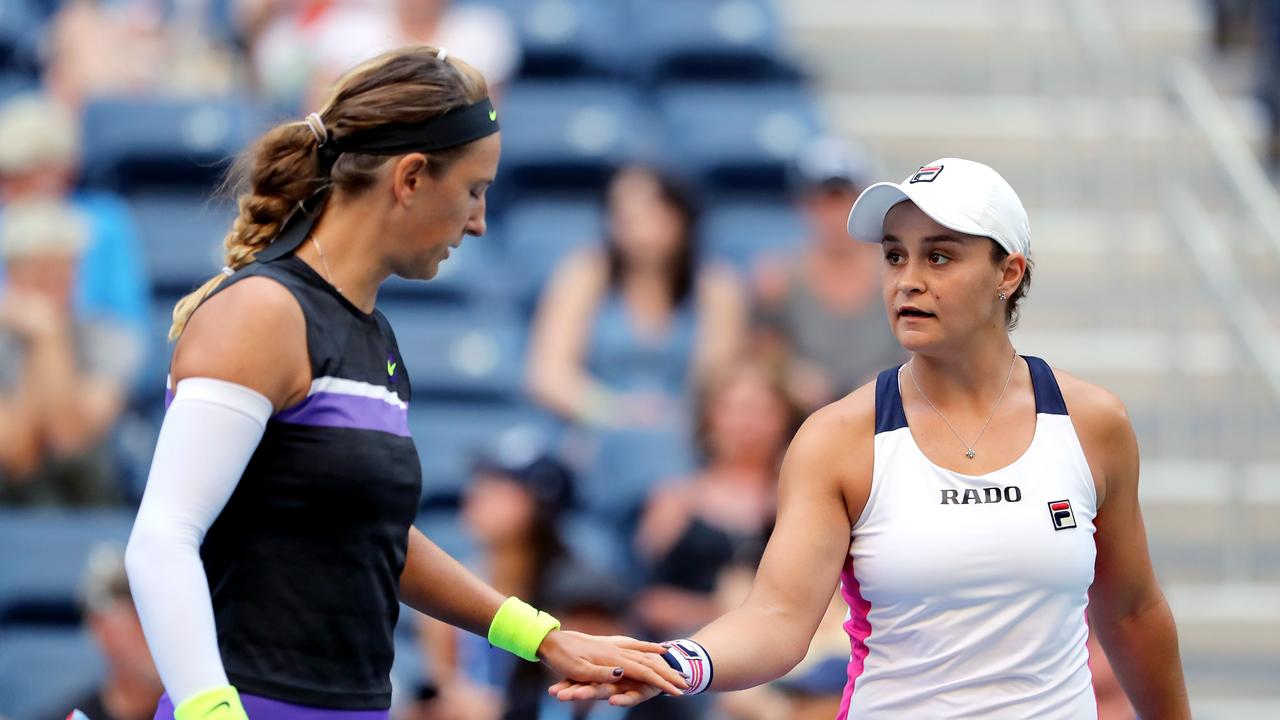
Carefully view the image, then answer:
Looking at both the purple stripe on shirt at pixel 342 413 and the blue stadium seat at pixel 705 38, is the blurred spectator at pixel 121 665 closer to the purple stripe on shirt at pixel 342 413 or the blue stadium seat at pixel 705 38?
the purple stripe on shirt at pixel 342 413

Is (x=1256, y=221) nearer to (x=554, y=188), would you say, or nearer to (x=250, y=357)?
(x=554, y=188)

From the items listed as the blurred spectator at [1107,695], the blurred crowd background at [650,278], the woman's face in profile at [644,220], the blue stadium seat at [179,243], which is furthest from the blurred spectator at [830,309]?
the blue stadium seat at [179,243]

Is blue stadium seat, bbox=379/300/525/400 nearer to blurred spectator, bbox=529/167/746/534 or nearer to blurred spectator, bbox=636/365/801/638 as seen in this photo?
blurred spectator, bbox=529/167/746/534

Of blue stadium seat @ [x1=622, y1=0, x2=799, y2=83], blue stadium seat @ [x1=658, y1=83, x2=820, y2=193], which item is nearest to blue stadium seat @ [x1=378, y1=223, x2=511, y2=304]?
blue stadium seat @ [x1=658, y1=83, x2=820, y2=193]

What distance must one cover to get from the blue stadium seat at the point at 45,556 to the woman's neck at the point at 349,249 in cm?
314

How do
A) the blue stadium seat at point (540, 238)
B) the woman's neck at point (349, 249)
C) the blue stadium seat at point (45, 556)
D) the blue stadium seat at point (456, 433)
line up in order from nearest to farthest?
the woman's neck at point (349, 249) → the blue stadium seat at point (45, 556) → the blue stadium seat at point (456, 433) → the blue stadium seat at point (540, 238)

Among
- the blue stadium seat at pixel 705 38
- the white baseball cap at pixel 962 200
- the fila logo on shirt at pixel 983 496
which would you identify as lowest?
the fila logo on shirt at pixel 983 496

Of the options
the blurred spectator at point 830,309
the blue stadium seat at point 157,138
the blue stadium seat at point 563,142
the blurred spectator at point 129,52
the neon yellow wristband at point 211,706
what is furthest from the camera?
the blue stadium seat at point 563,142

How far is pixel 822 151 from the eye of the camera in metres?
6.21

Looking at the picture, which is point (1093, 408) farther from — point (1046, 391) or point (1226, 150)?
point (1226, 150)

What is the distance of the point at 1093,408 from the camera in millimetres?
2783

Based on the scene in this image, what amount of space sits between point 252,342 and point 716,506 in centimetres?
321

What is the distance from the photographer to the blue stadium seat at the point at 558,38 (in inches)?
307

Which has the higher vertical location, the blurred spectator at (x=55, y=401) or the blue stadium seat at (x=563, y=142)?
the blue stadium seat at (x=563, y=142)
